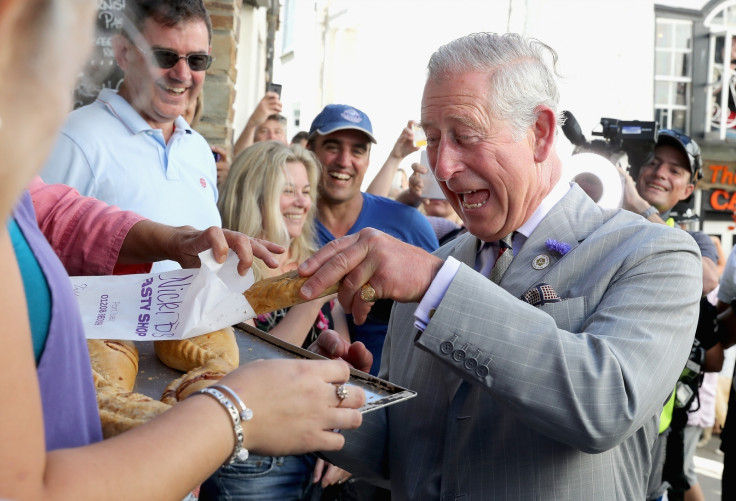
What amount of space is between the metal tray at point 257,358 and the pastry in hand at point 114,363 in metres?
0.04

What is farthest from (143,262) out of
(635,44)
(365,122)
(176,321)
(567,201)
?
(635,44)

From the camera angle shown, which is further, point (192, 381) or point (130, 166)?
point (130, 166)

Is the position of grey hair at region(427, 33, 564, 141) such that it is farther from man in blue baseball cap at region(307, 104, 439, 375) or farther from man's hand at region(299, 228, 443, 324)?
man in blue baseball cap at region(307, 104, 439, 375)

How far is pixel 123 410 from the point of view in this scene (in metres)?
1.12

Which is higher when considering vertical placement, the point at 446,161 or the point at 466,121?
the point at 466,121

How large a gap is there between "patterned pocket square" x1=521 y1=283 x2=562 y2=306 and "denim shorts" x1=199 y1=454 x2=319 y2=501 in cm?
143

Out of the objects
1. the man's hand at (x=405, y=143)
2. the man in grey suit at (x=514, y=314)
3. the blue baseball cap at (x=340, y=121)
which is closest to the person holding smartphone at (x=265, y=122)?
the blue baseball cap at (x=340, y=121)

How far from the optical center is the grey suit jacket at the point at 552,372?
4.87ft

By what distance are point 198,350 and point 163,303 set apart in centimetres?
13

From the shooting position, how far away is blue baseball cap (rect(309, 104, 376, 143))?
14.5 ft

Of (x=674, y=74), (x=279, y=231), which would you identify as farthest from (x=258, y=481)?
(x=674, y=74)

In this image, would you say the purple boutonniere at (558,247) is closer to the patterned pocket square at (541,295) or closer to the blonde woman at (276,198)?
the patterned pocket square at (541,295)

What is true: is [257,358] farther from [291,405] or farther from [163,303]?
[291,405]

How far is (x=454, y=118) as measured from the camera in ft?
6.33
